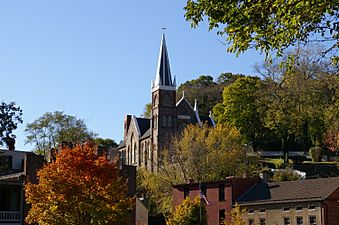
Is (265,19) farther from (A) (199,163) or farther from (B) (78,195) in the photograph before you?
(A) (199,163)

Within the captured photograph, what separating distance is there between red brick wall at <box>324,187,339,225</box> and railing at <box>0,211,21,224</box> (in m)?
24.2

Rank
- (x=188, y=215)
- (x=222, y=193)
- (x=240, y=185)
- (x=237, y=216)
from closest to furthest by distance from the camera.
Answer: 1. (x=237, y=216)
2. (x=188, y=215)
3. (x=240, y=185)
4. (x=222, y=193)

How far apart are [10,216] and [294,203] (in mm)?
24165

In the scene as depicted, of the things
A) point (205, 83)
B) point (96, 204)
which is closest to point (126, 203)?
point (96, 204)

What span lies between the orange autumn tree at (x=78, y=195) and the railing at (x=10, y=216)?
5.01m

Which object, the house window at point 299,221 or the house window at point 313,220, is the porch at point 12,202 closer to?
the house window at point 299,221

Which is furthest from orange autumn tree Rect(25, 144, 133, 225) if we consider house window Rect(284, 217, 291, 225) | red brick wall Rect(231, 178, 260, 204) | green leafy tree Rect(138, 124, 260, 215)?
green leafy tree Rect(138, 124, 260, 215)

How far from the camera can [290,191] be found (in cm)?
5684

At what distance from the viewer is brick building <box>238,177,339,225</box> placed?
173 feet

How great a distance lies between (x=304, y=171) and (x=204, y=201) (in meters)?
27.9

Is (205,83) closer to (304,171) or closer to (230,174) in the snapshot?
(304,171)

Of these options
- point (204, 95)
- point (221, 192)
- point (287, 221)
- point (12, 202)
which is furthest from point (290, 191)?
point (204, 95)

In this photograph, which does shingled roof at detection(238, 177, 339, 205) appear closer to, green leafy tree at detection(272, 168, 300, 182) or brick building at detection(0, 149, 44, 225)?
green leafy tree at detection(272, 168, 300, 182)

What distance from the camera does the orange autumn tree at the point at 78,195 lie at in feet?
117
